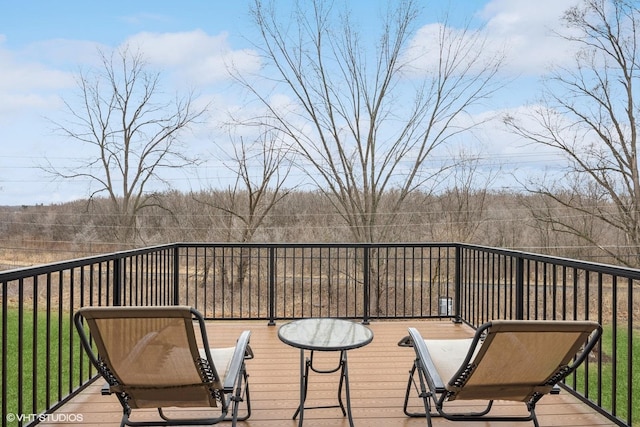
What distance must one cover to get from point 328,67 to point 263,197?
3395 millimetres

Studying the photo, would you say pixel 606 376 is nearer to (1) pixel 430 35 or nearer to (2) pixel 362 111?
(2) pixel 362 111

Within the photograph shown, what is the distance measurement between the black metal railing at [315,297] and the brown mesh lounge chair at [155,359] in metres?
0.28

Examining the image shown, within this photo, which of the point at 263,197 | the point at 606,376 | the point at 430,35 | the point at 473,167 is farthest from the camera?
the point at 263,197

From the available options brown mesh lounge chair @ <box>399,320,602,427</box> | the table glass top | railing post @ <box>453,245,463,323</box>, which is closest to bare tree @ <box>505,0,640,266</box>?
railing post @ <box>453,245,463,323</box>

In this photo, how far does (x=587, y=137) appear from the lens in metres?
8.44

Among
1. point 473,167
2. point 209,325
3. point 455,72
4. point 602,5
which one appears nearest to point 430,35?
point 455,72

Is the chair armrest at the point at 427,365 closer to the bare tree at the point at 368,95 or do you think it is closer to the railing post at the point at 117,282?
the railing post at the point at 117,282

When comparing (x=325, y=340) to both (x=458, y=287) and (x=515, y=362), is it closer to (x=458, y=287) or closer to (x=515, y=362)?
(x=515, y=362)

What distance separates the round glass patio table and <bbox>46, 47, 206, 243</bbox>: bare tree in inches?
338

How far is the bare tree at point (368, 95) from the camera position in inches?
318

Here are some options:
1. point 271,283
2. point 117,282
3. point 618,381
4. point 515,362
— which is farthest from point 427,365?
point 618,381

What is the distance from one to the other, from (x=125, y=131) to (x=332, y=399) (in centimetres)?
999

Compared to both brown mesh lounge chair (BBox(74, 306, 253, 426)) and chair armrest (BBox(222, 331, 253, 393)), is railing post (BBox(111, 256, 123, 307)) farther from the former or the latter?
chair armrest (BBox(222, 331, 253, 393))

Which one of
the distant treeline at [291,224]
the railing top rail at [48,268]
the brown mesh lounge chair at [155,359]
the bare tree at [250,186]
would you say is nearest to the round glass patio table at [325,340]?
the brown mesh lounge chair at [155,359]
